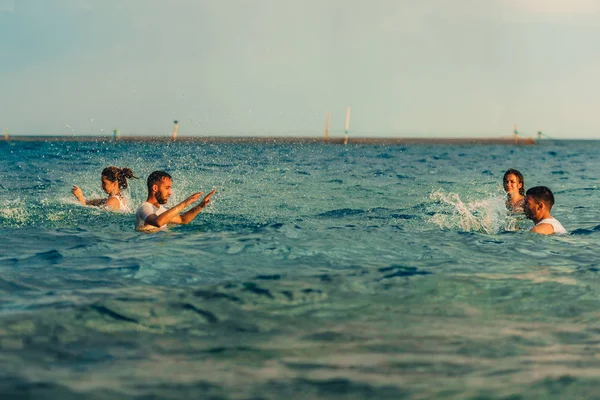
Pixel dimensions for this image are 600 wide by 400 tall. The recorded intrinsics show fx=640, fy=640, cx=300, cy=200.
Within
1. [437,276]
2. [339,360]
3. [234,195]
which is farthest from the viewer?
[234,195]

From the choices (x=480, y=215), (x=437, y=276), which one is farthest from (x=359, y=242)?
(x=480, y=215)

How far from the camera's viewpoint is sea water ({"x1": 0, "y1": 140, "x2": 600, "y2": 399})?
4.00 metres

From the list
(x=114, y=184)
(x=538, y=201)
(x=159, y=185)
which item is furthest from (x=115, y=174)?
(x=538, y=201)

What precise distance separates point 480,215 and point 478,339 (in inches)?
291

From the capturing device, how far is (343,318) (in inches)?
210

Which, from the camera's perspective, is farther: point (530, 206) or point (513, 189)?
point (513, 189)

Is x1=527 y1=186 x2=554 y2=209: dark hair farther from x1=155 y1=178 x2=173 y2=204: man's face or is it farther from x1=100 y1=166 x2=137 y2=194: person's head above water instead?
x1=100 y1=166 x2=137 y2=194: person's head above water

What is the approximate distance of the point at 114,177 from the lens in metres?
12.1

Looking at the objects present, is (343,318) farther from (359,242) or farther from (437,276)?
(359,242)

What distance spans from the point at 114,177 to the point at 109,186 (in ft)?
0.72

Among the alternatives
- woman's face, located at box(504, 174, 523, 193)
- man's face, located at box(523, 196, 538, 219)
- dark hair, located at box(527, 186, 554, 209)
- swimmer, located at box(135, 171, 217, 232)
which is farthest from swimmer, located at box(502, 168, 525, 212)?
swimmer, located at box(135, 171, 217, 232)

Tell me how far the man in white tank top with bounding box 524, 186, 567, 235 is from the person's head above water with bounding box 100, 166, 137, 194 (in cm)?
694

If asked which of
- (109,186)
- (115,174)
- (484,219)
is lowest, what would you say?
(484,219)

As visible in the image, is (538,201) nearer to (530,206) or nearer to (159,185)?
(530,206)
